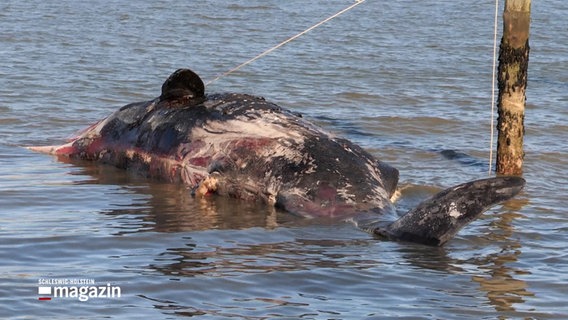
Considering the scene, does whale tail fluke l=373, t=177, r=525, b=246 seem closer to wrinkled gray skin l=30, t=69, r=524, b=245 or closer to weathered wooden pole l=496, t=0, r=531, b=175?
wrinkled gray skin l=30, t=69, r=524, b=245

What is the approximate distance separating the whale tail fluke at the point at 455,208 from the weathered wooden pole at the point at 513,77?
123 inches

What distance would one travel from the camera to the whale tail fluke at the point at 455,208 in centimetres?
760

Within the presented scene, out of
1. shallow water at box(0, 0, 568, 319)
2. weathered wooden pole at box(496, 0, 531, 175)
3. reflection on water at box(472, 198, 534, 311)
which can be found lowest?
reflection on water at box(472, 198, 534, 311)

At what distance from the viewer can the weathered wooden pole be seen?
10656 mm

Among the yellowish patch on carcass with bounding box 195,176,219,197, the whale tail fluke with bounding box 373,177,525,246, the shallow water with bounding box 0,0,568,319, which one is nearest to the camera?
the shallow water with bounding box 0,0,568,319

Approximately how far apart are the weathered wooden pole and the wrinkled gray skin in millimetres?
1697

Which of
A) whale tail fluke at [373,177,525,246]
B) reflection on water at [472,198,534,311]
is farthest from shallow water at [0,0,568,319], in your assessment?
whale tail fluke at [373,177,525,246]

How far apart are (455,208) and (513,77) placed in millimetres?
3374

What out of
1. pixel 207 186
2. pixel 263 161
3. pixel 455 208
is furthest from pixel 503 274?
pixel 207 186

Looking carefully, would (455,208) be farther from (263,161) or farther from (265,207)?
(263,161)

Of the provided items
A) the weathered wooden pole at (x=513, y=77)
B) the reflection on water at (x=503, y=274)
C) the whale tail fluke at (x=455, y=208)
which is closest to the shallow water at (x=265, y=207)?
the reflection on water at (x=503, y=274)

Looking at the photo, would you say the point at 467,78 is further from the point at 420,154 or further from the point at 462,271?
the point at 462,271

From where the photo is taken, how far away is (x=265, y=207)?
9094 millimetres

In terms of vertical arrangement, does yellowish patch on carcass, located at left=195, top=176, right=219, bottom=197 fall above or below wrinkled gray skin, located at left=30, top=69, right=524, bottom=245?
below
